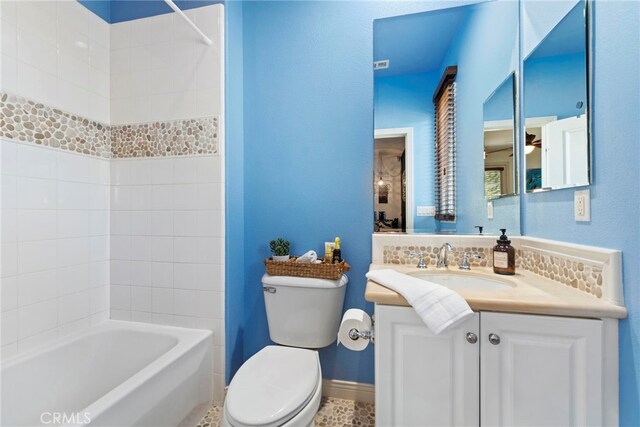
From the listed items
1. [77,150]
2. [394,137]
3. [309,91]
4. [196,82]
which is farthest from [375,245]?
[77,150]

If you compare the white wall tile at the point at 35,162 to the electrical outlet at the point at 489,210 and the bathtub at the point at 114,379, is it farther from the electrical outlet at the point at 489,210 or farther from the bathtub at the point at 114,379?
the electrical outlet at the point at 489,210

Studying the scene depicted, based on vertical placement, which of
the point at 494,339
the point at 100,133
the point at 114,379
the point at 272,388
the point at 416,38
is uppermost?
the point at 416,38

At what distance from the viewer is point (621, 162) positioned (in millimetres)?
816

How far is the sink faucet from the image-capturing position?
1.36 m

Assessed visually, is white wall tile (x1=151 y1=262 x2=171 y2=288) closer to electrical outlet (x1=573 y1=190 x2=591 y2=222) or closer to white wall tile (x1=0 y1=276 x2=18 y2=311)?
white wall tile (x1=0 y1=276 x2=18 y2=311)

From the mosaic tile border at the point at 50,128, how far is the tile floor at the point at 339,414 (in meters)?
1.62

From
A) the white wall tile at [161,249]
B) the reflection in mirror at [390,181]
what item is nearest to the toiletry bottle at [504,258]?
the reflection in mirror at [390,181]

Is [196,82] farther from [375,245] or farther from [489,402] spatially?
[489,402]

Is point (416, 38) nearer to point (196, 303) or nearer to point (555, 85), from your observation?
point (555, 85)

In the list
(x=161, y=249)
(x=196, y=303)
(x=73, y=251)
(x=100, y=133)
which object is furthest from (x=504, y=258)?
(x=100, y=133)

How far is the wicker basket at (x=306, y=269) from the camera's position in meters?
1.47

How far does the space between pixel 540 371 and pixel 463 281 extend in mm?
465

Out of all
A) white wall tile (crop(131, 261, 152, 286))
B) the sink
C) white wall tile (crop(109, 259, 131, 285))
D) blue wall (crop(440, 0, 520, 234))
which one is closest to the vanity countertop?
the sink

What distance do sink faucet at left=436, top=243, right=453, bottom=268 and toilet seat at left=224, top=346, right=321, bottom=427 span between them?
74 cm
